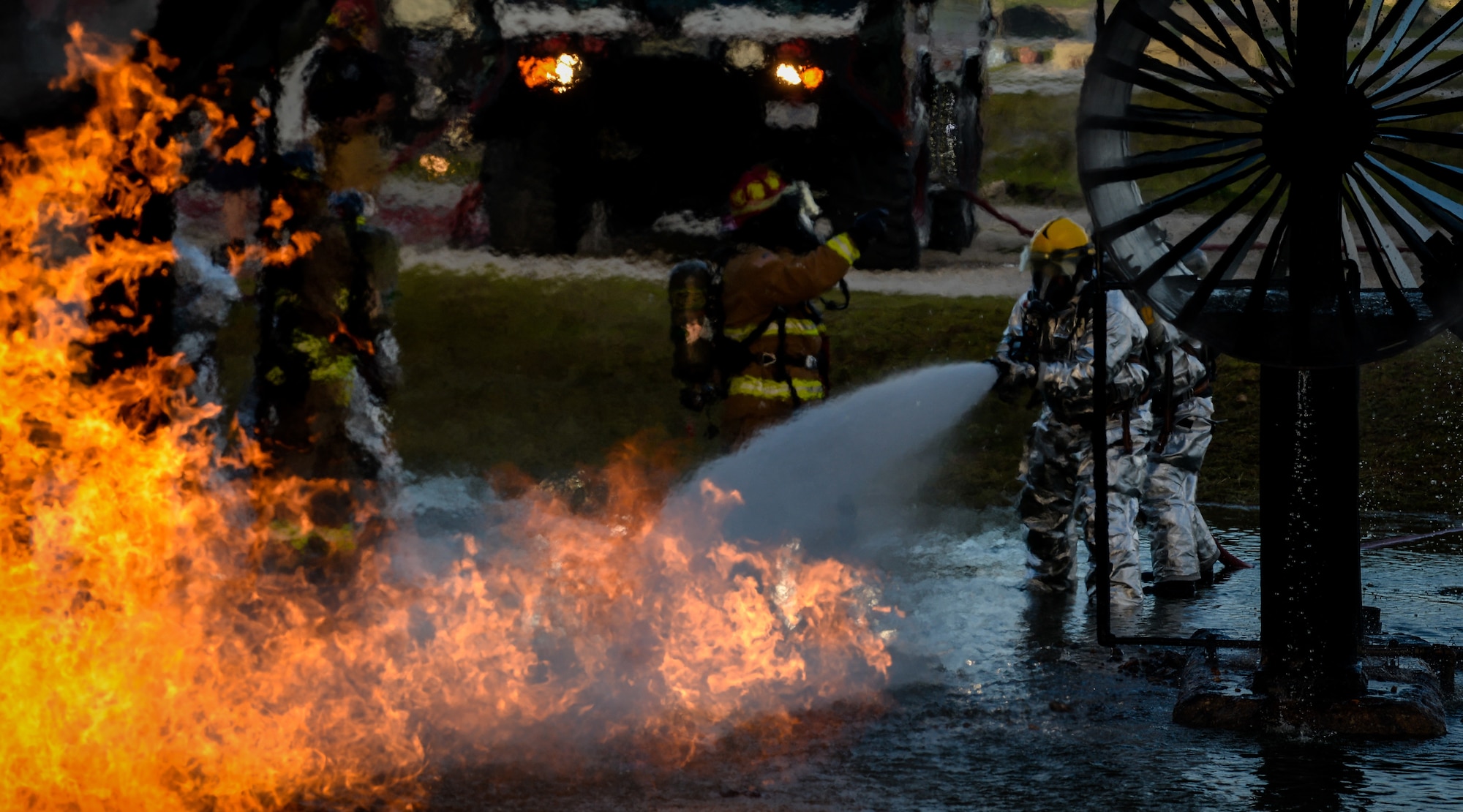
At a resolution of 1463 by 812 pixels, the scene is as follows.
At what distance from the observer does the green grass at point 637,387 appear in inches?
419

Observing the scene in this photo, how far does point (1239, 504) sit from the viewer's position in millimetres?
9211

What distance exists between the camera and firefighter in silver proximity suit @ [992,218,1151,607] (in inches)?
255

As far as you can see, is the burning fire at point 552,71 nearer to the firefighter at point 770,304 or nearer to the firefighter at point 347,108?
the firefighter at point 347,108

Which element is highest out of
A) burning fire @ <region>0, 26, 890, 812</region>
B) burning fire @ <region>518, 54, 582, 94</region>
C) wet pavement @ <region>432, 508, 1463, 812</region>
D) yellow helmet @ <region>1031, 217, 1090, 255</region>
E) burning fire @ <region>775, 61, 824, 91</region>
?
burning fire @ <region>518, 54, 582, 94</region>

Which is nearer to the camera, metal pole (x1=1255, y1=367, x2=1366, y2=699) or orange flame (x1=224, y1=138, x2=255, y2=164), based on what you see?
metal pole (x1=1255, y1=367, x2=1366, y2=699)

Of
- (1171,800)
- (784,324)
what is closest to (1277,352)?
(1171,800)

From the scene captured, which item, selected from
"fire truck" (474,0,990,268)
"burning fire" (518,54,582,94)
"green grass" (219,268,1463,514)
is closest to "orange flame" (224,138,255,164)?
"green grass" (219,268,1463,514)

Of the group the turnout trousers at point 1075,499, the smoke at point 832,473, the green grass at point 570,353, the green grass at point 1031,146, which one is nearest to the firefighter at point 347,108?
the smoke at point 832,473

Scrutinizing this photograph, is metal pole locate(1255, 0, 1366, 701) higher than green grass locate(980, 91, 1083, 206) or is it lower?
lower

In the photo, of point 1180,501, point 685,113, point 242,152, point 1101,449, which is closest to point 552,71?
point 685,113

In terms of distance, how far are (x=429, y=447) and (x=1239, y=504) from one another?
6.30 m

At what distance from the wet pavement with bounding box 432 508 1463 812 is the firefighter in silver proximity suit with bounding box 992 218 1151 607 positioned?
57 centimetres

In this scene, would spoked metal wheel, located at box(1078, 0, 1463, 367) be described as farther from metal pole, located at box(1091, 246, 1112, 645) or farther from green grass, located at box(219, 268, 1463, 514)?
green grass, located at box(219, 268, 1463, 514)

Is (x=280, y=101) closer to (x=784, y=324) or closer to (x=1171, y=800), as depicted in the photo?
(x=784, y=324)
